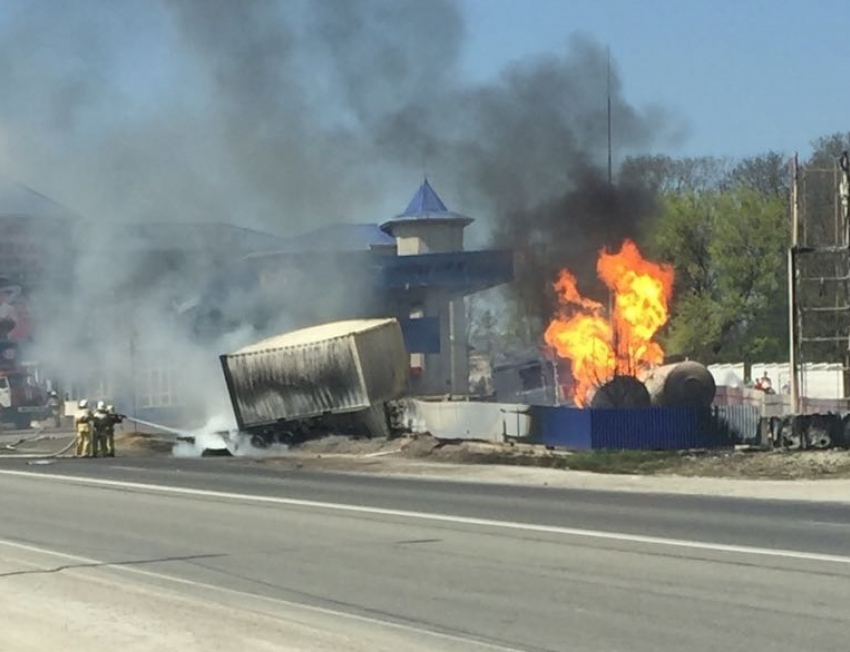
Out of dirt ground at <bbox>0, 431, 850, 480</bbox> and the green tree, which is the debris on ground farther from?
the green tree

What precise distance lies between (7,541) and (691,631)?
27.4 ft

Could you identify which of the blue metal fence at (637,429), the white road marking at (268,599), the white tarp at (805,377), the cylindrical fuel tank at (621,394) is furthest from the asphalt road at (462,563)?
the white tarp at (805,377)

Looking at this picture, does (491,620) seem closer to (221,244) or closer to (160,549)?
(160,549)

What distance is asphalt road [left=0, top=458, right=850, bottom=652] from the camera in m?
8.32

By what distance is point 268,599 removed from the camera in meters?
9.73

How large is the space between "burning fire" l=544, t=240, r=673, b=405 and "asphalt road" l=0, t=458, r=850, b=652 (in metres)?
17.0

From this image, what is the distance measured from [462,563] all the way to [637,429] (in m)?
19.0

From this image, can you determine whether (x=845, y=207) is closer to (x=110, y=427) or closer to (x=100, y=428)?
(x=110, y=427)

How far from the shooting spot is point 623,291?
36.7 meters

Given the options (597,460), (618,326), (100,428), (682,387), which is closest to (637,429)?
(597,460)

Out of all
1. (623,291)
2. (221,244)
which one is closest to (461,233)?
(221,244)

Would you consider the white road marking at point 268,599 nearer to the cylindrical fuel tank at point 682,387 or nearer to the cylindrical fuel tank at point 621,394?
the cylindrical fuel tank at point 621,394

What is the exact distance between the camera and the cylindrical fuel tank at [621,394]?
3278 cm

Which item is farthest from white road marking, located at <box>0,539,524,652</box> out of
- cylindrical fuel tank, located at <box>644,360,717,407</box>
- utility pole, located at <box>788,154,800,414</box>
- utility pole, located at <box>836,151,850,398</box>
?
cylindrical fuel tank, located at <box>644,360,717,407</box>
